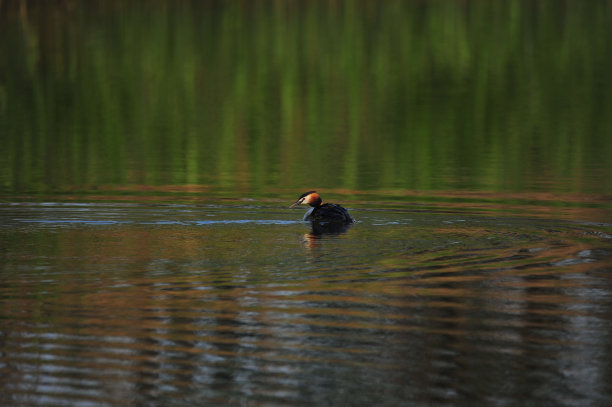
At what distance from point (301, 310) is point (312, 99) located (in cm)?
2516

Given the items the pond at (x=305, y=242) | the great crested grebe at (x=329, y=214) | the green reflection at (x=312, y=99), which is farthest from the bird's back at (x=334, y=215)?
the green reflection at (x=312, y=99)

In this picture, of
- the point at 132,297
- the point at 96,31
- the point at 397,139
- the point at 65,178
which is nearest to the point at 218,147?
the point at 397,139

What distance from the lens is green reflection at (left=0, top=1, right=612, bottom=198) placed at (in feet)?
68.4

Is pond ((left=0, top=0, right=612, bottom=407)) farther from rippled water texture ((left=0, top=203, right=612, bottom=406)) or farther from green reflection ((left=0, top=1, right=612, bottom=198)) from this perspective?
green reflection ((left=0, top=1, right=612, bottom=198))

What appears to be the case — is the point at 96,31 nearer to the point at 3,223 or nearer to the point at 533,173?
the point at 533,173

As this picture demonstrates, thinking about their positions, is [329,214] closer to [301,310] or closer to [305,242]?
[305,242]

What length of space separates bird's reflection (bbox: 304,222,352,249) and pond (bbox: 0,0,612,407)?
0.27 feet

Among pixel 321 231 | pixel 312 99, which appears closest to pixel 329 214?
pixel 321 231

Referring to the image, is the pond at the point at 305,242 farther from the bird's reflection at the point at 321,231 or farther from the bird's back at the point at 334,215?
the bird's back at the point at 334,215

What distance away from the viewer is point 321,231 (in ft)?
46.1

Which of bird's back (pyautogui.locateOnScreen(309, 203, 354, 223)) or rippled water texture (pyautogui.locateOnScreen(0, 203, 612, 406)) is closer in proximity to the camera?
rippled water texture (pyautogui.locateOnScreen(0, 203, 612, 406))

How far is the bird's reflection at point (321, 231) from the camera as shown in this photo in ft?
43.7

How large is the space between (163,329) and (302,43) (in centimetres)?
3910

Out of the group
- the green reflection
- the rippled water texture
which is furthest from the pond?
the green reflection
